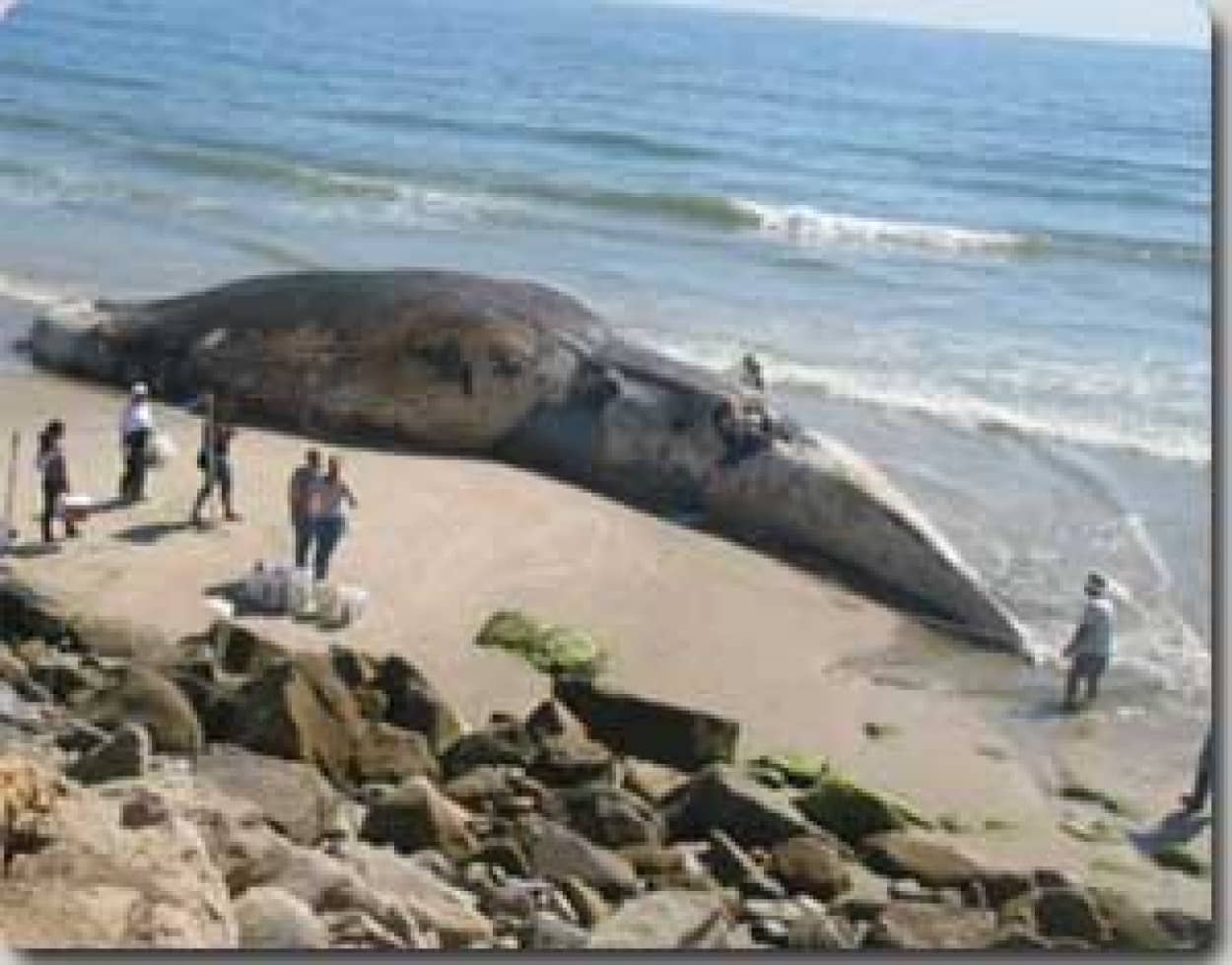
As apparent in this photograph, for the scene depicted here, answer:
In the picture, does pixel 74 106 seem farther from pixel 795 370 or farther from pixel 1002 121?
pixel 795 370

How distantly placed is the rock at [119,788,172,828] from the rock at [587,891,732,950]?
114 centimetres

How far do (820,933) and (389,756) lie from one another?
73.1 inches

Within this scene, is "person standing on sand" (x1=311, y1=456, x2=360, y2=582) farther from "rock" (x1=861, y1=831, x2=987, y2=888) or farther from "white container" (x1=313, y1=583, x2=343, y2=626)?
"rock" (x1=861, y1=831, x2=987, y2=888)

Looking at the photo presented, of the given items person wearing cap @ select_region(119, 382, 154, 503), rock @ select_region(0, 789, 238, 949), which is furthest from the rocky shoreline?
person wearing cap @ select_region(119, 382, 154, 503)

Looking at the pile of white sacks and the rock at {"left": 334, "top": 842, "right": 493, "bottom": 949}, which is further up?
the rock at {"left": 334, "top": 842, "right": 493, "bottom": 949}

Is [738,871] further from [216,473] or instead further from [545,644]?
[216,473]

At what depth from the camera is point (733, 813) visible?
22.5 ft

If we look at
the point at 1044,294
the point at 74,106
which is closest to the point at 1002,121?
the point at 1044,294

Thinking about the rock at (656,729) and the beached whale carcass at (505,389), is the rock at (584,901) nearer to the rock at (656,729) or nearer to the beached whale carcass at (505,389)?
the rock at (656,729)

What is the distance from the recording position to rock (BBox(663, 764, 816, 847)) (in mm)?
6797

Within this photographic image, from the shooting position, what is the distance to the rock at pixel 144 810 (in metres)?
5.66

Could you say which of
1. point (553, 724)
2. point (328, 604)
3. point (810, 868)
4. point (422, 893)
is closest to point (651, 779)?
point (553, 724)

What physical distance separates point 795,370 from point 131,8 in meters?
28.3

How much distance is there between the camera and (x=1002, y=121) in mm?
22844
